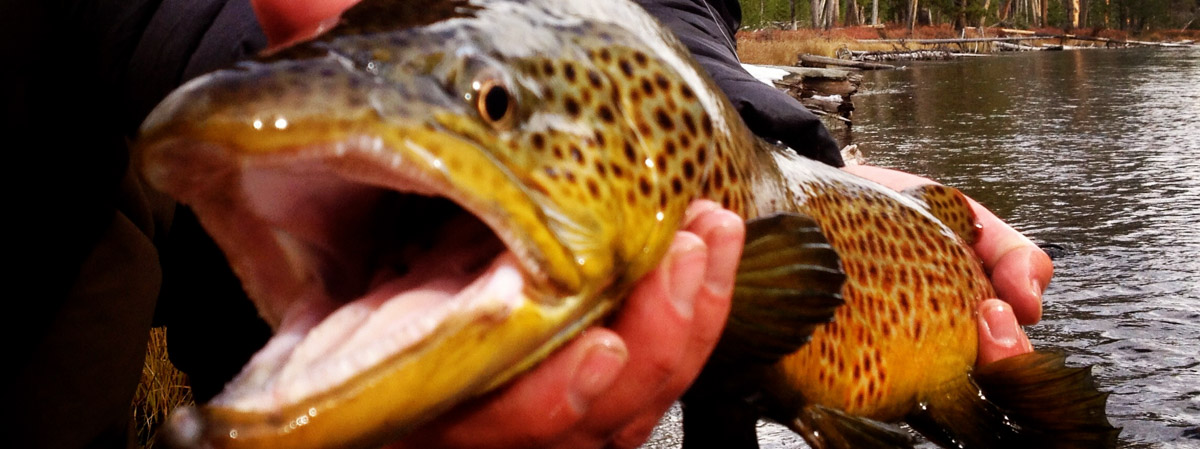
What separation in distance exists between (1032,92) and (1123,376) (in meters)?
17.3

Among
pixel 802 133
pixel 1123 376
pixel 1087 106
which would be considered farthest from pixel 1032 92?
pixel 802 133

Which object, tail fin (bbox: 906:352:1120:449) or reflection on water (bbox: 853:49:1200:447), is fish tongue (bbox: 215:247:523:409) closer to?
tail fin (bbox: 906:352:1120:449)

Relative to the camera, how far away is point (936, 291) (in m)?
2.47

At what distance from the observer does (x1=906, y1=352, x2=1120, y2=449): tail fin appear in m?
2.54

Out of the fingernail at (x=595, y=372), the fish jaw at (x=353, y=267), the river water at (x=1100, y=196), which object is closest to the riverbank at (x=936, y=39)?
the river water at (x=1100, y=196)

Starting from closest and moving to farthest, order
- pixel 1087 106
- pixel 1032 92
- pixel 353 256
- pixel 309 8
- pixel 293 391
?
pixel 293 391 → pixel 353 256 → pixel 309 8 → pixel 1087 106 → pixel 1032 92

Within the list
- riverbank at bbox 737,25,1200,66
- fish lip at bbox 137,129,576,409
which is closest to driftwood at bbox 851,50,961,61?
riverbank at bbox 737,25,1200,66

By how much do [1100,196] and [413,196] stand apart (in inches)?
354

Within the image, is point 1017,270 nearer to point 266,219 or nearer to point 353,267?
point 353,267

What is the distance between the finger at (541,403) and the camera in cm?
133

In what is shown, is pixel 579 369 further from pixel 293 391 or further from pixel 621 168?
pixel 293 391

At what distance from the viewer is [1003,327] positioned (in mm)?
2574

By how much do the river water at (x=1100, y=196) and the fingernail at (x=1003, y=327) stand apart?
5.15 feet

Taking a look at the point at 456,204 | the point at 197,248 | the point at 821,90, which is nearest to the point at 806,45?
the point at 821,90
